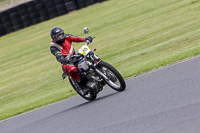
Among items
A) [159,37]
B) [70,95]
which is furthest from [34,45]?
[70,95]

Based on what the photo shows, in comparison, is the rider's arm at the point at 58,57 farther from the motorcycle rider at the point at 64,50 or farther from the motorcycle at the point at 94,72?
the motorcycle at the point at 94,72

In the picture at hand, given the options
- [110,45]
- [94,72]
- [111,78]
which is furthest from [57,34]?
[110,45]

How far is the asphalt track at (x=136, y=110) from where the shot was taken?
6.18 metres

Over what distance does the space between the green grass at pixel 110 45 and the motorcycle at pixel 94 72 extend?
6.12 feet

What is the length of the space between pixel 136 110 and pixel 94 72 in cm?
226

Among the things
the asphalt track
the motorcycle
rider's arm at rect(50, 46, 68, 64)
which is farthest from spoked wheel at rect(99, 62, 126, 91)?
rider's arm at rect(50, 46, 68, 64)

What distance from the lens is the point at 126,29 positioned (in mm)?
19781

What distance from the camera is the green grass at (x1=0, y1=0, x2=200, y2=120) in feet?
41.3

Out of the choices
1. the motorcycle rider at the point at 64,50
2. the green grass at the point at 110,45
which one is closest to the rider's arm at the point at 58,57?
the motorcycle rider at the point at 64,50

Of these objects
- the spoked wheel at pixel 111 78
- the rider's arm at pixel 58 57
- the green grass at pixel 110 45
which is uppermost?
the rider's arm at pixel 58 57

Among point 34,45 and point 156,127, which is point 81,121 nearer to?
point 156,127

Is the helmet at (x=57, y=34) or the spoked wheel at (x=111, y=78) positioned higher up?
the helmet at (x=57, y=34)

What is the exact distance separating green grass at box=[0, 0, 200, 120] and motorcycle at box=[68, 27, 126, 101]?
186 centimetres

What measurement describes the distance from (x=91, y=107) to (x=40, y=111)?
85.3 inches
